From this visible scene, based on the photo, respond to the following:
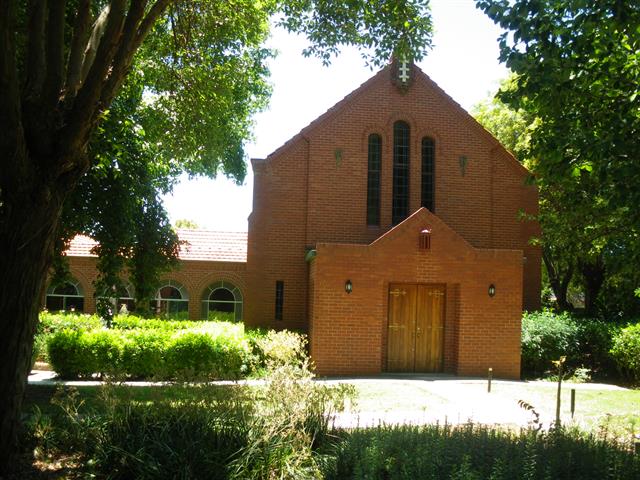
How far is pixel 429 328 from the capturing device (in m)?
17.9

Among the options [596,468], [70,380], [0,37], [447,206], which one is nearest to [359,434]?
[596,468]

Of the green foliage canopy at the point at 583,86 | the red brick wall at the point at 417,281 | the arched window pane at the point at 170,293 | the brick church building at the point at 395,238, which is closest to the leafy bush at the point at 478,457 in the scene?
the green foliage canopy at the point at 583,86

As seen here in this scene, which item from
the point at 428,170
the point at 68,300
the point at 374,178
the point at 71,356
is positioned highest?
the point at 428,170

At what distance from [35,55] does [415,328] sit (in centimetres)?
1272

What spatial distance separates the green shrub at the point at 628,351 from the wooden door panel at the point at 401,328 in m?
5.40

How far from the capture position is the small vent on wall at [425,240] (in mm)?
17344

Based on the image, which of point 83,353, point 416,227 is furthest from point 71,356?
point 416,227

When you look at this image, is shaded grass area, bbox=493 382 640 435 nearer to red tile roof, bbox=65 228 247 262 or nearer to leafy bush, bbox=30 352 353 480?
leafy bush, bbox=30 352 353 480

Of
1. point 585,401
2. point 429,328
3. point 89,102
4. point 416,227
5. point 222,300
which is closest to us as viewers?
point 89,102

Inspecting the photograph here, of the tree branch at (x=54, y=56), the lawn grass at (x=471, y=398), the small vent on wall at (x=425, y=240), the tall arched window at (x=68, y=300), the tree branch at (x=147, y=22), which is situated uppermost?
the tree branch at (x=147, y=22)

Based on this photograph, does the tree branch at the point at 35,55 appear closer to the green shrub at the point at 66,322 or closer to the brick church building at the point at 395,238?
the brick church building at the point at 395,238

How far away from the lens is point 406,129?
792 inches

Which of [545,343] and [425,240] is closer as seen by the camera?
[425,240]

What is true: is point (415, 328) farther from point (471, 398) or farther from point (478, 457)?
point (478, 457)
